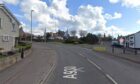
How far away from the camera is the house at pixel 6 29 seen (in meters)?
47.0

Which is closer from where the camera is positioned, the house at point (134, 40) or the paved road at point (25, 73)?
the paved road at point (25, 73)

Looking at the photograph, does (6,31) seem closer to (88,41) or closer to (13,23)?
(13,23)

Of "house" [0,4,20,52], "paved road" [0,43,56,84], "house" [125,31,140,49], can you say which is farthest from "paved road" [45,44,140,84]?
"house" [125,31,140,49]

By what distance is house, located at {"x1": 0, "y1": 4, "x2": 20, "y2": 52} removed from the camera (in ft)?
154

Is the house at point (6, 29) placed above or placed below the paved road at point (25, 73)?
above

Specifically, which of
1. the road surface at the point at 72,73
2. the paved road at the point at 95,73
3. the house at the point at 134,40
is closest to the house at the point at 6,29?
the road surface at the point at 72,73

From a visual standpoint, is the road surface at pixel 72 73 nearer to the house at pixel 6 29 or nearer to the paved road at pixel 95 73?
the paved road at pixel 95 73

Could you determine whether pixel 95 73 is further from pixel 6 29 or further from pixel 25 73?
pixel 6 29

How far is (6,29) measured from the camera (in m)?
49.4

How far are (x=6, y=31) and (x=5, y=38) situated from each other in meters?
1.15

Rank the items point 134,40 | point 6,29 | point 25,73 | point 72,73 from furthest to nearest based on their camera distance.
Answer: point 134,40 < point 6,29 < point 72,73 < point 25,73

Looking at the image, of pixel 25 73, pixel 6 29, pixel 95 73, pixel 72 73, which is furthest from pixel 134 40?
pixel 25 73

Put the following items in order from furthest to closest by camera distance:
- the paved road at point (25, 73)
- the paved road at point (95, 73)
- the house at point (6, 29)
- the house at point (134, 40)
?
the house at point (134, 40)
the house at point (6, 29)
the paved road at point (25, 73)
the paved road at point (95, 73)

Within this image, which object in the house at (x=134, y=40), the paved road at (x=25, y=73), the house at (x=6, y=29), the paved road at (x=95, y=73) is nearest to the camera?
the paved road at (x=95, y=73)
